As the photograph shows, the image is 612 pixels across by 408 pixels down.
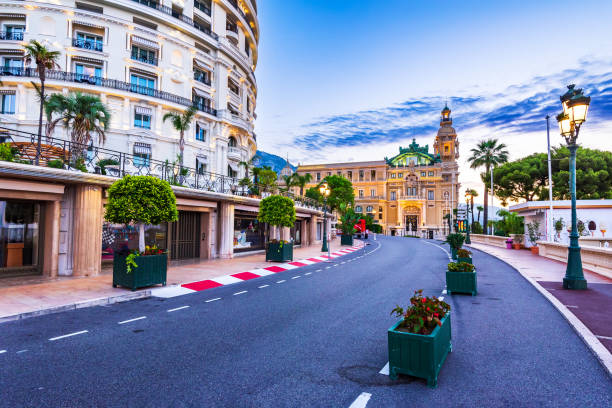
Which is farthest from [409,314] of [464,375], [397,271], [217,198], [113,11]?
[113,11]

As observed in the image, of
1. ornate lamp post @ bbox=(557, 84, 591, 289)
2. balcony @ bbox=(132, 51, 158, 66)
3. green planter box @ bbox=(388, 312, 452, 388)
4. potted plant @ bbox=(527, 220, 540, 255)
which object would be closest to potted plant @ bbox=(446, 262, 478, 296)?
ornate lamp post @ bbox=(557, 84, 591, 289)

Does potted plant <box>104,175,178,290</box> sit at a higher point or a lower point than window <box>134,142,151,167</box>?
lower

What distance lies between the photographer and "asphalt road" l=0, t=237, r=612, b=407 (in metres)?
4.34

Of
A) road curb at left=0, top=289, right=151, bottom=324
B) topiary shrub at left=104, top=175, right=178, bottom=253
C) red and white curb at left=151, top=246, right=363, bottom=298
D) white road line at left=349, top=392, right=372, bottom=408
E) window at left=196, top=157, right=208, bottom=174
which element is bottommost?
red and white curb at left=151, top=246, right=363, bottom=298

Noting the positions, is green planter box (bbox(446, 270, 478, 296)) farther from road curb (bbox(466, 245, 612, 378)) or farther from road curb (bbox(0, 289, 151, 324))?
road curb (bbox(0, 289, 151, 324))

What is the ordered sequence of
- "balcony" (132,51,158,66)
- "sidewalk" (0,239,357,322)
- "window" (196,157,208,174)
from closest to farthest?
"sidewalk" (0,239,357,322), "balcony" (132,51,158,66), "window" (196,157,208,174)

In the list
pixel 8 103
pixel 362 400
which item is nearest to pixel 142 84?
pixel 8 103

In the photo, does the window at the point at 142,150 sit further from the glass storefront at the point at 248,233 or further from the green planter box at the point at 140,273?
the green planter box at the point at 140,273

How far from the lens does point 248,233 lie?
83.3 feet

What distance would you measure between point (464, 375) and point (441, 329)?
0.76 m

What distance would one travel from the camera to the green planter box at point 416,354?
4.55 metres

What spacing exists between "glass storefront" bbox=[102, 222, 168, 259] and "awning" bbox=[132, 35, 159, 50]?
911 inches

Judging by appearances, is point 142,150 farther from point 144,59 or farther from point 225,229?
point 225,229

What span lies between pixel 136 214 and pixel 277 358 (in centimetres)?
794
